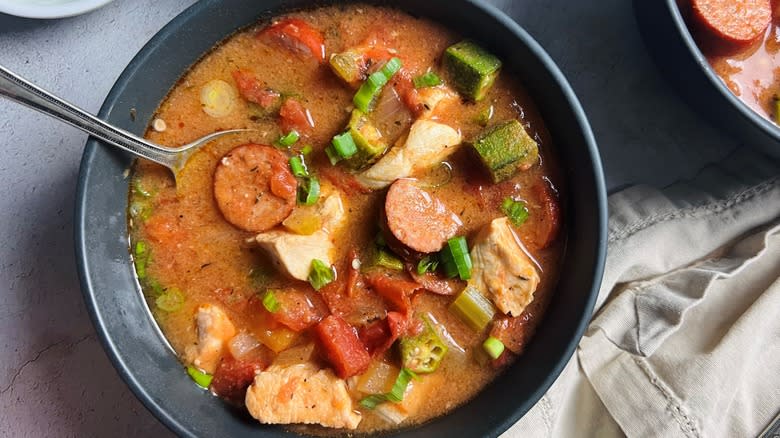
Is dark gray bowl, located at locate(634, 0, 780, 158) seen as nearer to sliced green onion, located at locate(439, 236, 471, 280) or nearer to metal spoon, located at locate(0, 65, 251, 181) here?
sliced green onion, located at locate(439, 236, 471, 280)

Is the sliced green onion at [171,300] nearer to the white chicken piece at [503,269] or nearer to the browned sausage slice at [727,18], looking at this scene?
the white chicken piece at [503,269]

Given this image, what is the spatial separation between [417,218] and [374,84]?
0.50m

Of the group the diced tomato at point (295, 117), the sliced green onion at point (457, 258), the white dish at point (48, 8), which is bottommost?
the sliced green onion at point (457, 258)

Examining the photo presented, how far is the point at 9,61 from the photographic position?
3.05 metres

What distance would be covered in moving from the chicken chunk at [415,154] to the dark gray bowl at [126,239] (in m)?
0.39

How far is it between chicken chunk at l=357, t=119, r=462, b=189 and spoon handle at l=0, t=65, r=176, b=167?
748 mm

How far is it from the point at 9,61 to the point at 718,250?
10.1 ft

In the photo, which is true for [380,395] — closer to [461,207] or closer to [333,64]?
[461,207]

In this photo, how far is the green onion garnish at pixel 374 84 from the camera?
2682 millimetres

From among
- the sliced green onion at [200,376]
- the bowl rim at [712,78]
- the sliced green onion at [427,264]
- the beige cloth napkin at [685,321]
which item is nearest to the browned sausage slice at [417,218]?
the sliced green onion at [427,264]

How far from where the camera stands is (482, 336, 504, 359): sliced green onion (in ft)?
9.07

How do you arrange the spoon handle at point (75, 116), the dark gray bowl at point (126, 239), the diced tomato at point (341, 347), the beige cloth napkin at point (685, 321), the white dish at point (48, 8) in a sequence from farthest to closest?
the beige cloth napkin at point (685, 321)
the white dish at point (48, 8)
the diced tomato at point (341, 347)
the dark gray bowl at point (126, 239)
the spoon handle at point (75, 116)

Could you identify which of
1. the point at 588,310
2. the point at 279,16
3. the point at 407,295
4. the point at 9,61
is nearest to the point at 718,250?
the point at 588,310

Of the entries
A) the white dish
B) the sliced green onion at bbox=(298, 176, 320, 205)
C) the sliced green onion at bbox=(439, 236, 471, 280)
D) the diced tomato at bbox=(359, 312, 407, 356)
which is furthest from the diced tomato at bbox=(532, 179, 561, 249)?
the white dish
